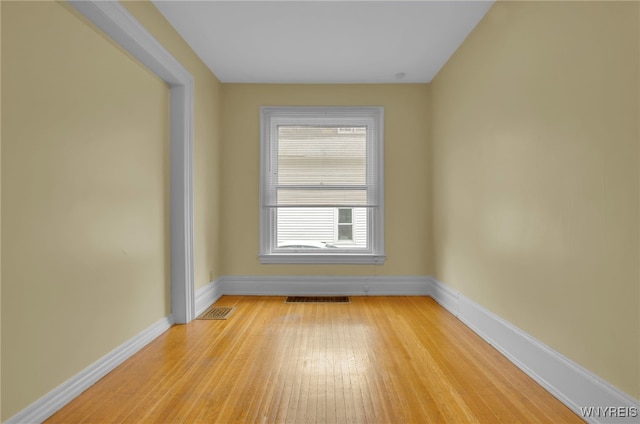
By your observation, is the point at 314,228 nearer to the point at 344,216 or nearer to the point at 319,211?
the point at 319,211

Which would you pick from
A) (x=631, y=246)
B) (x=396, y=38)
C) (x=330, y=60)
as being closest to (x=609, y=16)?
(x=631, y=246)

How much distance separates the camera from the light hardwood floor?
1.91 meters

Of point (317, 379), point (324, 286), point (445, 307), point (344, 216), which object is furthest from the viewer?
point (344, 216)

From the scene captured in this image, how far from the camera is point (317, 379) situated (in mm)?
2297

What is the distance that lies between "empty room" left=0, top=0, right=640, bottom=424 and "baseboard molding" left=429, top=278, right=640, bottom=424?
0.7 inches

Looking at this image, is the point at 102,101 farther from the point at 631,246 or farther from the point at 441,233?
the point at 441,233

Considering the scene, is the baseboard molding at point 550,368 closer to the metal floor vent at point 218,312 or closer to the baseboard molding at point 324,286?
the baseboard molding at point 324,286

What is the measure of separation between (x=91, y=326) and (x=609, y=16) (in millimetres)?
3231

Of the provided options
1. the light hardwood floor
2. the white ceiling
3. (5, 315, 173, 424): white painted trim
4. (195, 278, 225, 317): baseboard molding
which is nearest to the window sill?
(195, 278, 225, 317): baseboard molding

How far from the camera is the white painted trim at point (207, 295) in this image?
3.81m

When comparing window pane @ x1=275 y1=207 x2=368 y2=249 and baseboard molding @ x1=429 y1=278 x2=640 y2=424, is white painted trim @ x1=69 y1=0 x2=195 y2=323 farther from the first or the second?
baseboard molding @ x1=429 y1=278 x2=640 y2=424

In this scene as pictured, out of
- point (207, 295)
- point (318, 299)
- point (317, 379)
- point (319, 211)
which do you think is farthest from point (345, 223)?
point (317, 379)

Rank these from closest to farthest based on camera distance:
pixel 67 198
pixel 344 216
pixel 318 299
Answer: pixel 67 198 → pixel 318 299 → pixel 344 216

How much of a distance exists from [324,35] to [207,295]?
288cm
